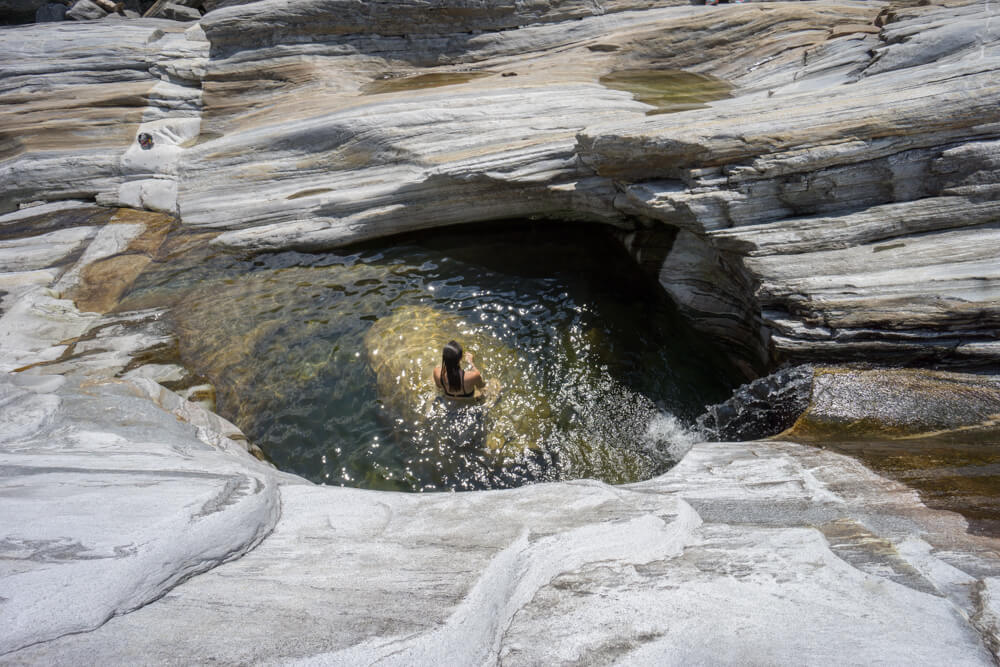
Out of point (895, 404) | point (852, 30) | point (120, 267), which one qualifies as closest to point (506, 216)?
point (895, 404)

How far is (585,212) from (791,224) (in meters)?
3.73

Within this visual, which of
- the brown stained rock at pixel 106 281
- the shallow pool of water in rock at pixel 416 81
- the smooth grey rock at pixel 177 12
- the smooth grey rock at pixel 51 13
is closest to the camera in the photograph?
the brown stained rock at pixel 106 281

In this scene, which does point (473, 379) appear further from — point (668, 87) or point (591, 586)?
point (668, 87)

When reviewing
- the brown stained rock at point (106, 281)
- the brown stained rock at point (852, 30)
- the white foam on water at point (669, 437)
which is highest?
the brown stained rock at point (852, 30)

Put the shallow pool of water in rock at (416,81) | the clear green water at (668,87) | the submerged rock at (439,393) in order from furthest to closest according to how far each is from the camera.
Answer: the shallow pool of water in rock at (416,81)
the clear green water at (668,87)
the submerged rock at (439,393)

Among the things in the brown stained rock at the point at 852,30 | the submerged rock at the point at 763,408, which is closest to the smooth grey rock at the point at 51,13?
the brown stained rock at the point at 852,30

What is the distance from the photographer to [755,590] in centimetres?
254

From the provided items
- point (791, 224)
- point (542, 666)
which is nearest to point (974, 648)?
point (542, 666)

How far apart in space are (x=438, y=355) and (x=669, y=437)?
3.23m

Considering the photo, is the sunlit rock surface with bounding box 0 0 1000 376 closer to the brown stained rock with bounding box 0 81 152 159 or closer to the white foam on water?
the brown stained rock with bounding box 0 81 152 159

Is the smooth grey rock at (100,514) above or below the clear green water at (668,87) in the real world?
below

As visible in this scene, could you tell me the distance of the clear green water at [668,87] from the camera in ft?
32.3

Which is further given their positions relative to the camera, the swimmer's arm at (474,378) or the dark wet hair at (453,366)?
the swimmer's arm at (474,378)

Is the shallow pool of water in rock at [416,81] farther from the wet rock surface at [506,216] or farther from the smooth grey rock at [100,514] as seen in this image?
the smooth grey rock at [100,514]
